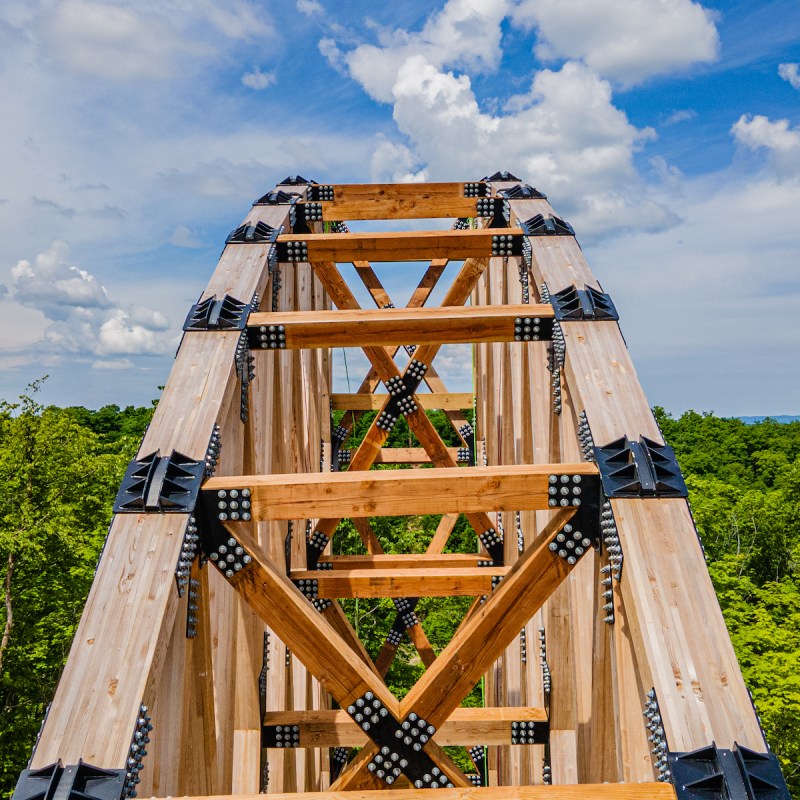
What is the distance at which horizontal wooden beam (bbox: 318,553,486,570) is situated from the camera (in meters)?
9.38

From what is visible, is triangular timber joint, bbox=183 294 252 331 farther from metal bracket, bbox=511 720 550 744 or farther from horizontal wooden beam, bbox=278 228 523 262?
metal bracket, bbox=511 720 550 744

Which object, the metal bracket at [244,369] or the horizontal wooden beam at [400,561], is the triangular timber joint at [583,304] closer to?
the metal bracket at [244,369]

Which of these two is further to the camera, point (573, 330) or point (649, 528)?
point (573, 330)

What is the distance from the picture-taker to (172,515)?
12.1 feet

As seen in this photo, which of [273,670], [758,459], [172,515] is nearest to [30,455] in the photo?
[273,670]

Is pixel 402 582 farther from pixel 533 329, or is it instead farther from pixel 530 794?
pixel 530 794

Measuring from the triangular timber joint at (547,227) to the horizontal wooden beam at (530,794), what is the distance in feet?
16.5

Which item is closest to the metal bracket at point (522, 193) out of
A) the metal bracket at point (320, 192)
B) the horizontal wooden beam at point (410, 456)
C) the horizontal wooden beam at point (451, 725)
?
the metal bracket at point (320, 192)

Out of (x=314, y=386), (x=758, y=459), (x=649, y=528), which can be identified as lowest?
(x=649, y=528)

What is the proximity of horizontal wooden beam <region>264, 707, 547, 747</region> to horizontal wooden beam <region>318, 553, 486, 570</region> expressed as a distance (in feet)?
9.84

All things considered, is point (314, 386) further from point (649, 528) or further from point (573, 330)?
point (649, 528)

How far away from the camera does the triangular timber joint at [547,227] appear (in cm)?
678

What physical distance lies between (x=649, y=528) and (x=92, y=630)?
271 cm

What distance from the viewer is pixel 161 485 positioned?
377 centimetres
